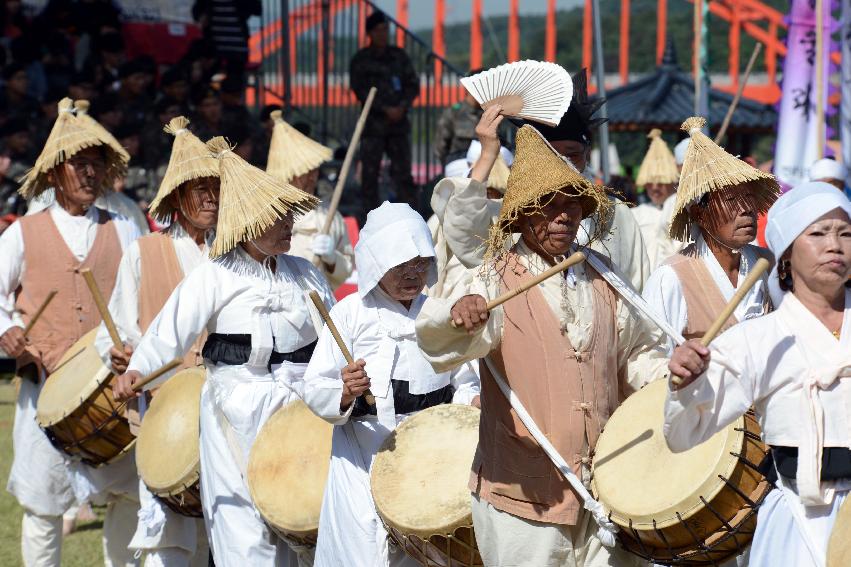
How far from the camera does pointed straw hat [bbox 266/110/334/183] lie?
27.7 ft

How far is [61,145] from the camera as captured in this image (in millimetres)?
7430

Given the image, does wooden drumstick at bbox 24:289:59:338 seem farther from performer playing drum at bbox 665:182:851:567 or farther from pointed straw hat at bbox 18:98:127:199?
performer playing drum at bbox 665:182:851:567

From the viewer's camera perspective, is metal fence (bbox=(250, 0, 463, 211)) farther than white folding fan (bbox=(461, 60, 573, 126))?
Yes

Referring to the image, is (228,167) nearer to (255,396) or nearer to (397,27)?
(255,396)

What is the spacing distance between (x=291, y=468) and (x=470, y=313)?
1.82 metres

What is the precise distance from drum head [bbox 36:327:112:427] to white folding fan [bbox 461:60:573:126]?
2.47m

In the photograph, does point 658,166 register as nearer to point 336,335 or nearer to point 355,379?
point 336,335

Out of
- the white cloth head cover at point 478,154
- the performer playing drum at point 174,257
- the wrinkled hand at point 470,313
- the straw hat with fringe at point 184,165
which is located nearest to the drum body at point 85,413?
the performer playing drum at point 174,257

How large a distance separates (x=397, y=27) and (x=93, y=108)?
12.3 feet

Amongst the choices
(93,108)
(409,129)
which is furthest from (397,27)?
(93,108)

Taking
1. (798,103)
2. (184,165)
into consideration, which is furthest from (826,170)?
(184,165)

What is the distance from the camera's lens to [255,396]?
234 inches

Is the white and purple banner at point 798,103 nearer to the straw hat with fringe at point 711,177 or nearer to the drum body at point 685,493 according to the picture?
the straw hat with fringe at point 711,177

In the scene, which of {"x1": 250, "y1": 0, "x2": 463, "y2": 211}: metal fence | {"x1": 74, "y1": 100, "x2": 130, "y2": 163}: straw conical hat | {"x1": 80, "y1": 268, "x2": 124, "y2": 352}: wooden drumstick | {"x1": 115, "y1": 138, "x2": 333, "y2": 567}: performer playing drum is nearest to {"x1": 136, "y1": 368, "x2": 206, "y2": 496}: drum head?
{"x1": 115, "y1": 138, "x2": 333, "y2": 567}: performer playing drum
